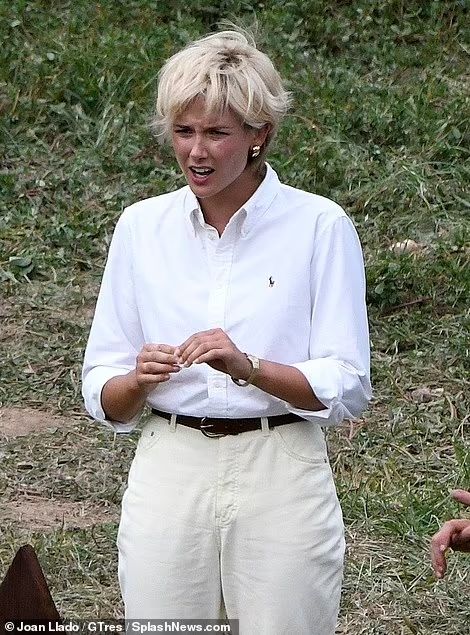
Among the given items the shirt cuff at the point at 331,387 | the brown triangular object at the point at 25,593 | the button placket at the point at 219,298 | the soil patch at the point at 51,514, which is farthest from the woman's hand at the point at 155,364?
the soil patch at the point at 51,514

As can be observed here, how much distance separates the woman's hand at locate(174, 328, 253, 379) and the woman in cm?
5

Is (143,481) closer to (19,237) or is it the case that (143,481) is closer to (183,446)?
(183,446)

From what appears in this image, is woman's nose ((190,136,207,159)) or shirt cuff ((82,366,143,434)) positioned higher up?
woman's nose ((190,136,207,159))

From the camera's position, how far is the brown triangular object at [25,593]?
1.95 meters

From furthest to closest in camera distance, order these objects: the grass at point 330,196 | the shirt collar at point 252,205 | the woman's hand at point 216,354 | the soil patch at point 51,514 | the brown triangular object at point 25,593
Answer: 1. the soil patch at point 51,514
2. the grass at point 330,196
3. the shirt collar at point 252,205
4. the woman's hand at point 216,354
5. the brown triangular object at point 25,593

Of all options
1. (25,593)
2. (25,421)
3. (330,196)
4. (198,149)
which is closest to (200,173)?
(198,149)

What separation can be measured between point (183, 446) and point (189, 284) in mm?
348

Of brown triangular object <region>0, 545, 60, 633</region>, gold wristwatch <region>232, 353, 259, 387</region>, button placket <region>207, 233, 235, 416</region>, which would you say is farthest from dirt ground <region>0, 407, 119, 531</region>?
brown triangular object <region>0, 545, 60, 633</region>

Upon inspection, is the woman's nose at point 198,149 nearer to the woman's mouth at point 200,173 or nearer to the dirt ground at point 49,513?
the woman's mouth at point 200,173

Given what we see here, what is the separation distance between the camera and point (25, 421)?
18.5ft

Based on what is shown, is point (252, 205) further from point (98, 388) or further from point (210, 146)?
point (98, 388)

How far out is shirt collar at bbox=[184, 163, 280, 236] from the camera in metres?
2.73

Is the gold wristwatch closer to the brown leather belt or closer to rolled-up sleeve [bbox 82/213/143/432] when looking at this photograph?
the brown leather belt

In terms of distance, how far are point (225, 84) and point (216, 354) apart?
1.92 ft
